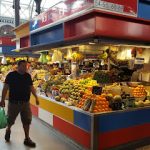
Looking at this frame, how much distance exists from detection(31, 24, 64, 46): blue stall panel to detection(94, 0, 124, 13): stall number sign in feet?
4.48

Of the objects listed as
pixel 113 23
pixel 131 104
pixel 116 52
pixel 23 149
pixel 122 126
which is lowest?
A: pixel 23 149

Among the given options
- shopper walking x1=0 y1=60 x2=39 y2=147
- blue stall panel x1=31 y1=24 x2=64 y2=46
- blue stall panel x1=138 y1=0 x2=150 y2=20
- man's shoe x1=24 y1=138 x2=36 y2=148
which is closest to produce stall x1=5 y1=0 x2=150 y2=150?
blue stall panel x1=31 y1=24 x2=64 y2=46

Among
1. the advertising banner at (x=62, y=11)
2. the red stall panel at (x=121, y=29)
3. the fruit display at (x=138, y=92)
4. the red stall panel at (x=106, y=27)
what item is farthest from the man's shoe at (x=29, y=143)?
the advertising banner at (x=62, y=11)

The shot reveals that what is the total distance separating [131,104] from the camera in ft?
17.2

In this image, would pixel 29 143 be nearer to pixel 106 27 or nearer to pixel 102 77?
pixel 102 77

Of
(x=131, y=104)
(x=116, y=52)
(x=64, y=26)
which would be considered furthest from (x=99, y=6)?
(x=116, y=52)

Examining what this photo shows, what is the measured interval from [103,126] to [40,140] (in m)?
1.57

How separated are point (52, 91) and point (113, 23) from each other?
2650 mm

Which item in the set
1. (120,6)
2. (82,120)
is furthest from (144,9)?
(82,120)

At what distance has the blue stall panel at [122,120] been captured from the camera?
15.5 feet

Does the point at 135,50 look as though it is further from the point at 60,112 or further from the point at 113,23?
the point at 60,112

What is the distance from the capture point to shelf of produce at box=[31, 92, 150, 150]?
4668mm

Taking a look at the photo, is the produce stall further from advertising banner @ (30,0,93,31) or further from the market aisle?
the market aisle

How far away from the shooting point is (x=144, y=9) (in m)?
5.37
